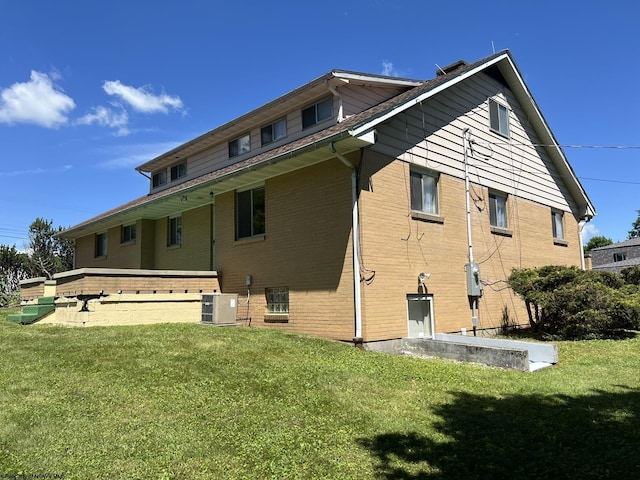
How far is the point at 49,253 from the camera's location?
38.5m

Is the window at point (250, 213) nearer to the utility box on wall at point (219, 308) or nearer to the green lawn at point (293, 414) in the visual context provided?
the utility box on wall at point (219, 308)

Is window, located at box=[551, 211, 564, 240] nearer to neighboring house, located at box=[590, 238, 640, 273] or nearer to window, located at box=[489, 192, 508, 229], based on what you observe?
window, located at box=[489, 192, 508, 229]

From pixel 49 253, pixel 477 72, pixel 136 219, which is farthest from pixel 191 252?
pixel 49 253

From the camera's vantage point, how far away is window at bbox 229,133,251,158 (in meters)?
15.3

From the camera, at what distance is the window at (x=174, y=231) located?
17297mm

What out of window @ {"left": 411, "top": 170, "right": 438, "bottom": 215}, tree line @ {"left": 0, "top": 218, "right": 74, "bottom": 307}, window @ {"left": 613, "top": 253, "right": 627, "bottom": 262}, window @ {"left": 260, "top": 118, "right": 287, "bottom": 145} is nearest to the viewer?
window @ {"left": 411, "top": 170, "right": 438, "bottom": 215}

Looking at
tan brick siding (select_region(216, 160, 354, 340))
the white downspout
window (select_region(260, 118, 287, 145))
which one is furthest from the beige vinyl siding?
window (select_region(260, 118, 287, 145))

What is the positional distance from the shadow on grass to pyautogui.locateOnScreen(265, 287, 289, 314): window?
6084 millimetres

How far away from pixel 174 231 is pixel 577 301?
12.8 m

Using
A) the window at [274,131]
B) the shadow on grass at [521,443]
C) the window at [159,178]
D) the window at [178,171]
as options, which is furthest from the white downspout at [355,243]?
the window at [159,178]

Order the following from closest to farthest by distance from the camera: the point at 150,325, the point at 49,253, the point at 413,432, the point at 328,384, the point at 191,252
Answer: the point at 413,432, the point at 328,384, the point at 150,325, the point at 191,252, the point at 49,253

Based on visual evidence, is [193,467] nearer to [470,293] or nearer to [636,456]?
[636,456]

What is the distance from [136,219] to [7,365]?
40.0ft

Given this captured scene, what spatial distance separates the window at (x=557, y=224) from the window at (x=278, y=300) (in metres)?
11.3
